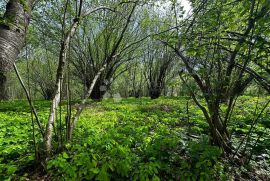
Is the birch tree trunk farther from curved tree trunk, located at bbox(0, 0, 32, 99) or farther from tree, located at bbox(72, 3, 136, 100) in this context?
tree, located at bbox(72, 3, 136, 100)

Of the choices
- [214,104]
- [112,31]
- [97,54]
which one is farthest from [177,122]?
[97,54]

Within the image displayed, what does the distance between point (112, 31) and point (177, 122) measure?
24.2 ft

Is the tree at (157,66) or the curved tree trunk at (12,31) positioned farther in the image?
the tree at (157,66)

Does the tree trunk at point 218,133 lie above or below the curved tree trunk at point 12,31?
below

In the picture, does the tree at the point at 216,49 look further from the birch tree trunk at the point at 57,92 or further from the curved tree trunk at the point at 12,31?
the curved tree trunk at the point at 12,31

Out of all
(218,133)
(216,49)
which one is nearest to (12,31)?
(216,49)

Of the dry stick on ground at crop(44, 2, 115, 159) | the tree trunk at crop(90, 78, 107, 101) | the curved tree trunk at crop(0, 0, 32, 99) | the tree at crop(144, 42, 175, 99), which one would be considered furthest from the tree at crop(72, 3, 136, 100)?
the curved tree trunk at crop(0, 0, 32, 99)

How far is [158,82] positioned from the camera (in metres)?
16.7

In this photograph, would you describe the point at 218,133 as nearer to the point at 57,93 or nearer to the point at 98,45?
the point at 57,93

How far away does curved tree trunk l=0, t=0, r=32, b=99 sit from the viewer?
5.80ft

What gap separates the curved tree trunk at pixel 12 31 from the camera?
1768mm

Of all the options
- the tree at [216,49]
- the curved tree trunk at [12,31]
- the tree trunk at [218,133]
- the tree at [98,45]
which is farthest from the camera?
the tree at [98,45]

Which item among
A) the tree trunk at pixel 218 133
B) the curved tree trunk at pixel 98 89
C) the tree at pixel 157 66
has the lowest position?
the tree trunk at pixel 218 133

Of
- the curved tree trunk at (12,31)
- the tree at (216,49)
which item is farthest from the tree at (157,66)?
the curved tree trunk at (12,31)
